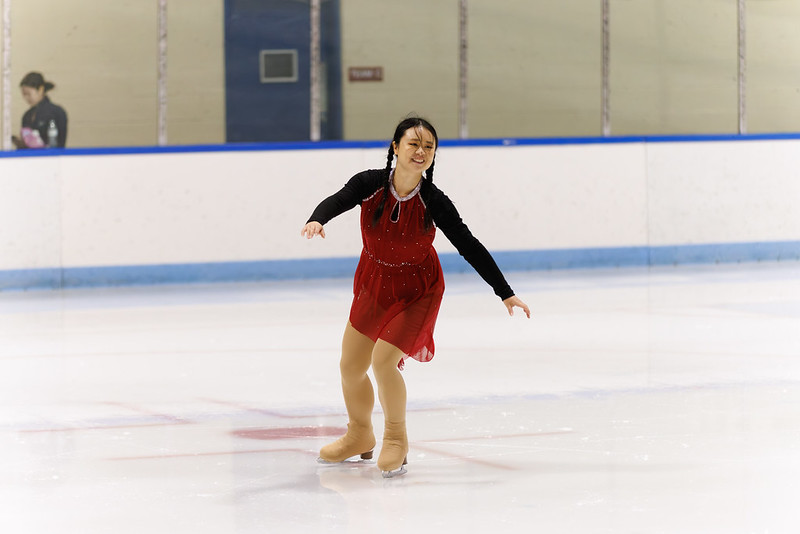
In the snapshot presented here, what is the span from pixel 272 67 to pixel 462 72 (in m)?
1.64

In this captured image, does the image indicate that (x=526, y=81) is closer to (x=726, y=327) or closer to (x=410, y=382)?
(x=726, y=327)

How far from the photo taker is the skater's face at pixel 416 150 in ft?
14.0

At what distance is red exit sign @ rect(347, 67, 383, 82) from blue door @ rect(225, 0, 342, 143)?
0.17m

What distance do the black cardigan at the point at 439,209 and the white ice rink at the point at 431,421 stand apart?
1.98 feet

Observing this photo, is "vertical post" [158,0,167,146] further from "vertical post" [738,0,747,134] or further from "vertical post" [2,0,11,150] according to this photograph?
"vertical post" [738,0,747,134]

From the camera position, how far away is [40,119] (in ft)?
34.7

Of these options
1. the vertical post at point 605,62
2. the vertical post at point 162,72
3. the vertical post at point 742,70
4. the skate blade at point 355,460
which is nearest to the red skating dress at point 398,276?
the skate blade at point 355,460

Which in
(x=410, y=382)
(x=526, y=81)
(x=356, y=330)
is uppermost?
(x=526, y=81)

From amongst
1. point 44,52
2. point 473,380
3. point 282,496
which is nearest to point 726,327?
point 473,380

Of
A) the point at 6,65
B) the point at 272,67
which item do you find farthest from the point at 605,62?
the point at 6,65

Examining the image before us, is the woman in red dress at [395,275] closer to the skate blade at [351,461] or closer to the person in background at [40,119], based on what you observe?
the skate blade at [351,461]

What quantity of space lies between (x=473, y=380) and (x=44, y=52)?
5993 millimetres

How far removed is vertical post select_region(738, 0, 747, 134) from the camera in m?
12.2

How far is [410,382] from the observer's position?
19.8ft
